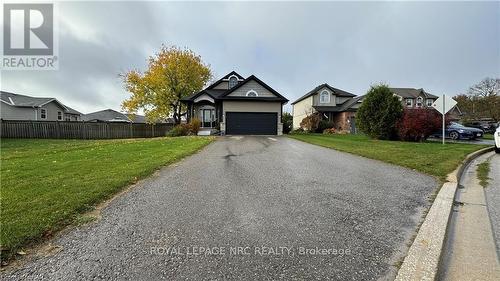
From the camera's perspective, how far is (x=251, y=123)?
2595cm

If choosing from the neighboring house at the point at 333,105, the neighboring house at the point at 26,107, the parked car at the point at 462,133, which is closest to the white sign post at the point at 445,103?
the parked car at the point at 462,133

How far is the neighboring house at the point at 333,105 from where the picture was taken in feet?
112

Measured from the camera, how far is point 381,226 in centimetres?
361

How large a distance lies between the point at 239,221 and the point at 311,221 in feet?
3.41

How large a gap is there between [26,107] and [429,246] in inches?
1810

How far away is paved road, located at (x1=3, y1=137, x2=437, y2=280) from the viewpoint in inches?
101

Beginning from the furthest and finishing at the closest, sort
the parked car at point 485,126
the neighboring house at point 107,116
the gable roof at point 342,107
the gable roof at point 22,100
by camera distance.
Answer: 1. the neighboring house at point 107,116
2. the gable roof at point 22,100
3. the gable roof at point 342,107
4. the parked car at point 485,126

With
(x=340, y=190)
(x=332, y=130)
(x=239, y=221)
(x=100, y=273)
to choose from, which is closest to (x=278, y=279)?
(x=239, y=221)

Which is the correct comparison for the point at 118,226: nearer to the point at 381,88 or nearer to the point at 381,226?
the point at 381,226

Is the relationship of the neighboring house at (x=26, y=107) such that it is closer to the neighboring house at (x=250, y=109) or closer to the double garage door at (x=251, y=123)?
the neighboring house at (x=250, y=109)

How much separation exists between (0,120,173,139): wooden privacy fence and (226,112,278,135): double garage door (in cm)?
1195

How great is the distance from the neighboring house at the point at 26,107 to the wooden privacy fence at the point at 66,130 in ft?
37.2

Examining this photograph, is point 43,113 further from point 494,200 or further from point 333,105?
point 494,200

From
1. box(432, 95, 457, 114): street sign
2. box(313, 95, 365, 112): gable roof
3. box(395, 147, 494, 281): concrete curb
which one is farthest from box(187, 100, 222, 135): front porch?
box(395, 147, 494, 281): concrete curb
